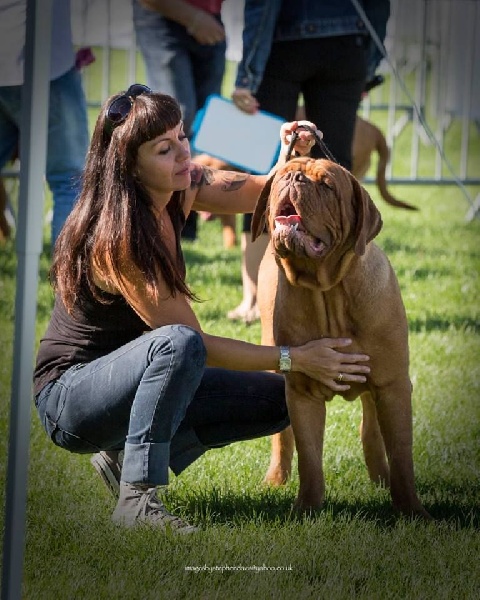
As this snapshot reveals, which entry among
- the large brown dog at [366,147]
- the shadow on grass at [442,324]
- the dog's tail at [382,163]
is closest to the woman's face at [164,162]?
the shadow on grass at [442,324]

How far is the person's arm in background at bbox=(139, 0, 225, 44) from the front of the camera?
5.71 metres

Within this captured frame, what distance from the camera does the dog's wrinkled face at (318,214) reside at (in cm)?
311

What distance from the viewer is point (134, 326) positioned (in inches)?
136

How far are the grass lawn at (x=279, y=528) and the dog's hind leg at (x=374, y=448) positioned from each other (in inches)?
2.1

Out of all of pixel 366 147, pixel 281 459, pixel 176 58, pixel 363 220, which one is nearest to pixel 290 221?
pixel 363 220

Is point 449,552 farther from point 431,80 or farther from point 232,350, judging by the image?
point 431,80

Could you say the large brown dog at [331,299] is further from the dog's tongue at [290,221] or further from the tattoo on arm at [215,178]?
the tattoo on arm at [215,178]

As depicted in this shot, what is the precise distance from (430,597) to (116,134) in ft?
4.96

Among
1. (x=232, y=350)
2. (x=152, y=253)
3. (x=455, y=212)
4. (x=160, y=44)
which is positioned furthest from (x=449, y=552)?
(x=455, y=212)

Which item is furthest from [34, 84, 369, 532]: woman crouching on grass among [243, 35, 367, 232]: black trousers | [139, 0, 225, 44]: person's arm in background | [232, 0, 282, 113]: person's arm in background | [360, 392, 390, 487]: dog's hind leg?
[139, 0, 225, 44]: person's arm in background

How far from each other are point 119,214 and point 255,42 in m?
2.17

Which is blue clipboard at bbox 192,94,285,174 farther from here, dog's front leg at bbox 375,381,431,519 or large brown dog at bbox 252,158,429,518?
dog's front leg at bbox 375,381,431,519

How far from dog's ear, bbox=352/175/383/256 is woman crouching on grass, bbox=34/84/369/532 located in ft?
1.04

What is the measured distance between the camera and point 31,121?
2369 mm
